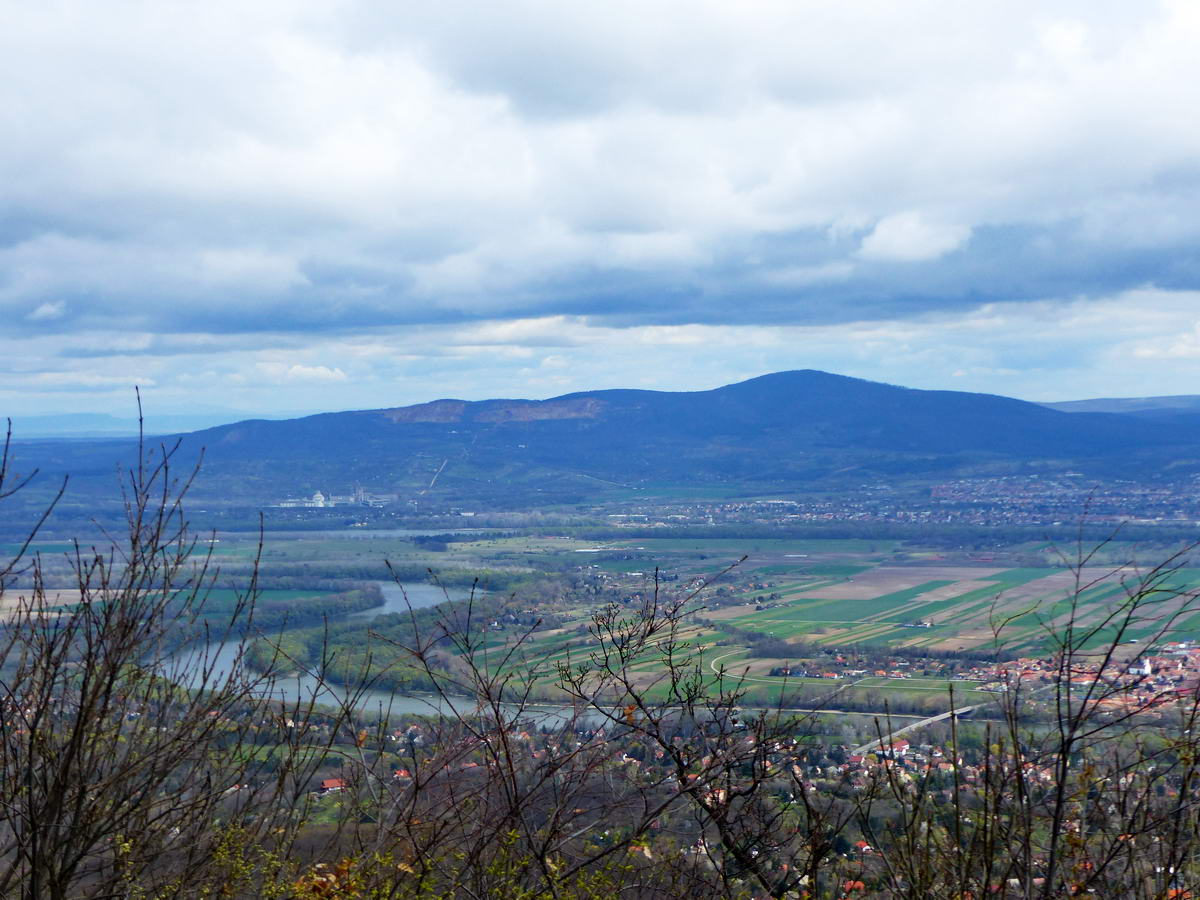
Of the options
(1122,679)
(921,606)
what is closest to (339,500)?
(921,606)

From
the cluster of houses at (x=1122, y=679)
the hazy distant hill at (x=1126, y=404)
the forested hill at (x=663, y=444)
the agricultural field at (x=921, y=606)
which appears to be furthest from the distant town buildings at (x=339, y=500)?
the hazy distant hill at (x=1126, y=404)

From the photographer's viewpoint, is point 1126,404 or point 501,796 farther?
point 1126,404

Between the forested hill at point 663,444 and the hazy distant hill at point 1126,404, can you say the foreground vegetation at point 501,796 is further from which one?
the hazy distant hill at point 1126,404

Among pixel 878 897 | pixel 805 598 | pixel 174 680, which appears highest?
pixel 174 680

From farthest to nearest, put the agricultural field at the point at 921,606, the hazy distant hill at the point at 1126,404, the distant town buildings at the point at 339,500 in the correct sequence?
the hazy distant hill at the point at 1126,404 < the distant town buildings at the point at 339,500 < the agricultural field at the point at 921,606

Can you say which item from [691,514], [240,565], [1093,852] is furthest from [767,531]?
[1093,852]

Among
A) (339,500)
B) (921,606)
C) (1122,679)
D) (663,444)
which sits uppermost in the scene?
(663,444)

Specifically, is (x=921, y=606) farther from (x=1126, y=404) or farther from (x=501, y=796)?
(x=1126, y=404)

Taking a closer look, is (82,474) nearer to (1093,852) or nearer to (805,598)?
(805,598)
